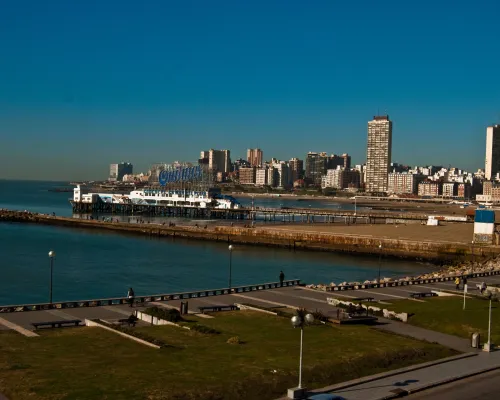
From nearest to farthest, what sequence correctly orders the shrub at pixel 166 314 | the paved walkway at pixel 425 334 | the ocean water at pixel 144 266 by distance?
the paved walkway at pixel 425 334 < the shrub at pixel 166 314 < the ocean water at pixel 144 266

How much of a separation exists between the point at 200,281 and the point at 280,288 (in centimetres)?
1311

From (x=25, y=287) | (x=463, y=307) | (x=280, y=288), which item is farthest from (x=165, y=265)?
(x=463, y=307)

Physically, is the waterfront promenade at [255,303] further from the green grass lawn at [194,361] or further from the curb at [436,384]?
the curb at [436,384]

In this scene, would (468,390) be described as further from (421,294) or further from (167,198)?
(167,198)

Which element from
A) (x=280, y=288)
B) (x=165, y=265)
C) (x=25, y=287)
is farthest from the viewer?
(x=165, y=265)

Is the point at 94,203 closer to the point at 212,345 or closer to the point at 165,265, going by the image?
the point at 165,265

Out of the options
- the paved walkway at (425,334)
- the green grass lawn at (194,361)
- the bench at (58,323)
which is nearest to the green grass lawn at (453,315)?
the paved walkway at (425,334)

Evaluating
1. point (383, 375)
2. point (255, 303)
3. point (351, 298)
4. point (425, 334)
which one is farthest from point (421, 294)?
point (383, 375)

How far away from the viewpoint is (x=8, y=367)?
1351 centimetres

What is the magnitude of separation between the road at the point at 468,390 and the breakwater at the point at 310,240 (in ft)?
131

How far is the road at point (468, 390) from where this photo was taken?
496 inches

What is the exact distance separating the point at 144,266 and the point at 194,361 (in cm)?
3470

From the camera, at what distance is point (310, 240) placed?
68.8 meters

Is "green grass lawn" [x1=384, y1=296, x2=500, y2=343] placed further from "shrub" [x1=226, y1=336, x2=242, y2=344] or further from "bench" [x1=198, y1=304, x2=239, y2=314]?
"shrub" [x1=226, y1=336, x2=242, y2=344]
